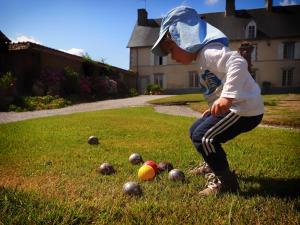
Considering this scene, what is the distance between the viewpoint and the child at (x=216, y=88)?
3516 mm

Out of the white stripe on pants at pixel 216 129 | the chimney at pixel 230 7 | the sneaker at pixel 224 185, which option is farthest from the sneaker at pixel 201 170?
the chimney at pixel 230 7

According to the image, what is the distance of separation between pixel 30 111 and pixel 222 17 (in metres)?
34.4

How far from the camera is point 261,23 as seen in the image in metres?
42.8

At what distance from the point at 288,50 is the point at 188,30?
135ft

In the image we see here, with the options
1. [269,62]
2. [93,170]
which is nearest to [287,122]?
[93,170]

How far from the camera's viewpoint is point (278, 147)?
6.64 meters

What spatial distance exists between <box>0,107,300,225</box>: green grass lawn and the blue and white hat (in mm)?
1564

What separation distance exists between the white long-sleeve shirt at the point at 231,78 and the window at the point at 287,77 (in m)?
40.5

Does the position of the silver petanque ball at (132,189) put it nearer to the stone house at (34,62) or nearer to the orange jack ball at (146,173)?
the orange jack ball at (146,173)

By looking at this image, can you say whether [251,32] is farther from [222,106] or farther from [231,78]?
[222,106]

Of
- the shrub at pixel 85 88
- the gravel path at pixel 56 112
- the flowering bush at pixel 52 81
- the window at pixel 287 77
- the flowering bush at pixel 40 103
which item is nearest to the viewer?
the gravel path at pixel 56 112

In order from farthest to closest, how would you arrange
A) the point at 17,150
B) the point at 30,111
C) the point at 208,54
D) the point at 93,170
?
the point at 30,111 → the point at 17,150 → the point at 93,170 → the point at 208,54

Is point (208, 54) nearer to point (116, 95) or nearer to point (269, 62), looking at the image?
point (116, 95)

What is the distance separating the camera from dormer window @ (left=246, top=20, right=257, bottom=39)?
42.3 m
